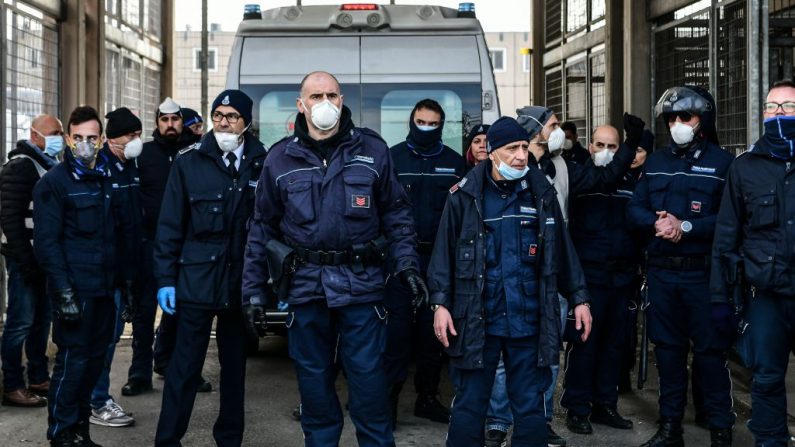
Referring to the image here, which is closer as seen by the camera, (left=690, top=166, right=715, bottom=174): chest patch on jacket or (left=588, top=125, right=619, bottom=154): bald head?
(left=690, top=166, right=715, bottom=174): chest patch on jacket

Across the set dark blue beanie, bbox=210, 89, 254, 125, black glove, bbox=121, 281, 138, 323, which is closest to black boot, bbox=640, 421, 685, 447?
dark blue beanie, bbox=210, 89, 254, 125

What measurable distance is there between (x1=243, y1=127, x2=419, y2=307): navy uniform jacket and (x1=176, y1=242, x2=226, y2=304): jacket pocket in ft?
1.36

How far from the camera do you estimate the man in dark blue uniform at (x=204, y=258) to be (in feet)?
19.6

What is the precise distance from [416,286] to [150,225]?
3.16 meters

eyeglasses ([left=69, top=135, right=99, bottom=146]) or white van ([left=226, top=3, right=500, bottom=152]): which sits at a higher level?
white van ([left=226, top=3, right=500, bottom=152])

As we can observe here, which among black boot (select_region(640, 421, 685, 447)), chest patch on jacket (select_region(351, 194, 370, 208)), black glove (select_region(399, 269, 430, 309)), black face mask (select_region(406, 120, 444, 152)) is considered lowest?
black boot (select_region(640, 421, 685, 447))

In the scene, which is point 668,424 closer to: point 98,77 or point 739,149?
point 739,149

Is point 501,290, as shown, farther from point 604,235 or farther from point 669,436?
point 604,235

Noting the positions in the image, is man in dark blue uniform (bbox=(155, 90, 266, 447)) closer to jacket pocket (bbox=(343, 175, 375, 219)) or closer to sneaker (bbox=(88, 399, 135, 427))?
jacket pocket (bbox=(343, 175, 375, 219))

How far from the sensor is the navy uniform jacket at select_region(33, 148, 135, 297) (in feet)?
20.7

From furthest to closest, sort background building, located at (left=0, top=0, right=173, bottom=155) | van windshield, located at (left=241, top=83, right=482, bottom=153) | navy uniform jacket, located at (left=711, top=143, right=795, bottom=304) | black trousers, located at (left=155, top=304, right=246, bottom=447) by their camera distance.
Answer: background building, located at (left=0, top=0, right=173, bottom=155) < van windshield, located at (left=241, top=83, right=482, bottom=153) < black trousers, located at (left=155, top=304, right=246, bottom=447) < navy uniform jacket, located at (left=711, top=143, right=795, bottom=304)

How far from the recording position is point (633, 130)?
6777mm

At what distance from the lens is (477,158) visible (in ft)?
24.4

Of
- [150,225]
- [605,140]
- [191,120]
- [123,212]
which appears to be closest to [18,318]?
[150,225]
